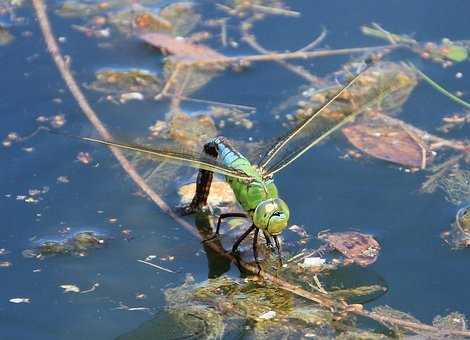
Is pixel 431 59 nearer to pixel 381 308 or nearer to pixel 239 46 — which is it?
pixel 239 46

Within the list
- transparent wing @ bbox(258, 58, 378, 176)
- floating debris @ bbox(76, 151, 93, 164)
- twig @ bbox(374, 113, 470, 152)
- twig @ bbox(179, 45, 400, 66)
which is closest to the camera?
transparent wing @ bbox(258, 58, 378, 176)

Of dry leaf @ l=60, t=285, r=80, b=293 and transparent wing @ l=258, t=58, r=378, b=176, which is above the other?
transparent wing @ l=258, t=58, r=378, b=176

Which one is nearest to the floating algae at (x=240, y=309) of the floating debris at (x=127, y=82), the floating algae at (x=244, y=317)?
the floating algae at (x=244, y=317)

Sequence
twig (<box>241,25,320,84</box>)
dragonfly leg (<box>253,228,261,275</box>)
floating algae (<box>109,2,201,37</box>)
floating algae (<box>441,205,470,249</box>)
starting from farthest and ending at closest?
floating algae (<box>109,2,201,37</box>) → twig (<box>241,25,320,84</box>) → floating algae (<box>441,205,470,249</box>) → dragonfly leg (<box>253,228,261,275</box>)

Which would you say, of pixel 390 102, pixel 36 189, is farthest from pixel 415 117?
pixel 36 189

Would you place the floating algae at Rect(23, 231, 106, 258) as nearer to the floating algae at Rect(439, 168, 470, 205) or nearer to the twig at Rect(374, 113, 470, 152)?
the floating algae at Rect(439, 168, 470, 205)

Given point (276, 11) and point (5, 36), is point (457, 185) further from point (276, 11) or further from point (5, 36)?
point (5, 36)

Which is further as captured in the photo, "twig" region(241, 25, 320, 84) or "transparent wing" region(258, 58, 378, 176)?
"twig" region(241, 25, 320, 84)

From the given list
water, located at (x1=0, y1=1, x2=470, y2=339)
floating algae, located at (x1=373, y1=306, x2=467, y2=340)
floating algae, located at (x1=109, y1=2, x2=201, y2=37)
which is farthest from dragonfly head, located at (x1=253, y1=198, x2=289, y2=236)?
floating algae, located at (x1=109, y1=2, x2=201, y2=37)

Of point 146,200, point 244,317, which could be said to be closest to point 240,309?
point 244,317
